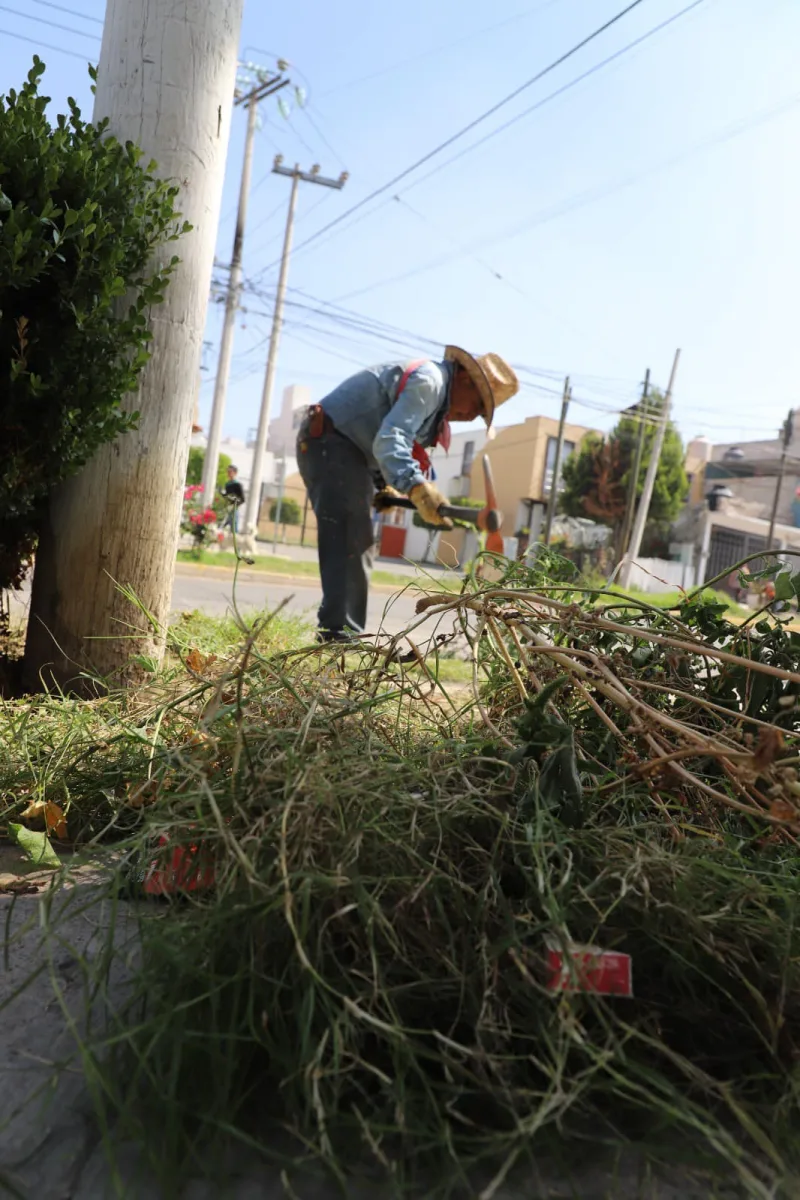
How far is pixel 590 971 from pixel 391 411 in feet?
10.6

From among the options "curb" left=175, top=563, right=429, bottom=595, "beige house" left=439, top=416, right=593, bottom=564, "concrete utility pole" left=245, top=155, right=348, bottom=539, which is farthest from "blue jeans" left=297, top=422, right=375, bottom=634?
"beige house" left=439, top=416, right=593, bottom=564

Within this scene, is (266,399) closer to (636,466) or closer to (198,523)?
(198,523)

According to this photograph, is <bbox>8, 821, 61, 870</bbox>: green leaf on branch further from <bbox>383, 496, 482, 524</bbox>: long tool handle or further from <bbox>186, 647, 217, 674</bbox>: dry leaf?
<bbox>383, 496, 482, 524</bbox>: long tool handle

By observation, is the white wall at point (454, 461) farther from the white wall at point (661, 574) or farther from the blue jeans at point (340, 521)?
the blue jeans at point (340, 521)

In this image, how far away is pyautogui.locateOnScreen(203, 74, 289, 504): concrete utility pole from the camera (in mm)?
18891

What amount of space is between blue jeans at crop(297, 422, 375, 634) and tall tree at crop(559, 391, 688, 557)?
3743 centimetres

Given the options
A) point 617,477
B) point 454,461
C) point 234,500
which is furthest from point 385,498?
point 454,461

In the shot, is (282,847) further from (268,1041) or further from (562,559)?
(562,559)

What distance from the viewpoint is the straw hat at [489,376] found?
436cm

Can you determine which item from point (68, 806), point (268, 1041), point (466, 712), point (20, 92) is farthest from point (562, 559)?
point (20, 92)

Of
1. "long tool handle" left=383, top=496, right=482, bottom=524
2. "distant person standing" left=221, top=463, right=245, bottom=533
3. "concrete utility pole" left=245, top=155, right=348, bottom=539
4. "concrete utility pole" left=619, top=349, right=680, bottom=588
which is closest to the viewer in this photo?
"distant person standing" left=221, top=463, right=245, bottom=533

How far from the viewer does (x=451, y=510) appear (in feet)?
13.7

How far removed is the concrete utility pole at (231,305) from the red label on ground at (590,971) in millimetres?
18142

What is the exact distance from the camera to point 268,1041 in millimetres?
1027
